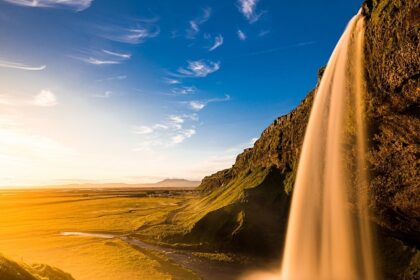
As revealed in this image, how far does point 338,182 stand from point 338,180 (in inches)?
13.4

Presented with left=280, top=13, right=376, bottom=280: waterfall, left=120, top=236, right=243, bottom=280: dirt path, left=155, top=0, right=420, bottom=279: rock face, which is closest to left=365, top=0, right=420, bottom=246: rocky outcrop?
left=155, top=0, right=420, bottom=279: rock face

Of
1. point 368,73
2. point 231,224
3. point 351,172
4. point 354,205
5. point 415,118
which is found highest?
point 368,73

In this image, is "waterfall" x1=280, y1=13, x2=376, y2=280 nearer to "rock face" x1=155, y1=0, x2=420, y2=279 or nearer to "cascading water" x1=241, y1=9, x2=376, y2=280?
"cascading water" x1=241, y1=9, x2=376, y2=280

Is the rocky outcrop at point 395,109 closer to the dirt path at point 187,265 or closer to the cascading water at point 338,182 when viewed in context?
the cascading water at point 338,182

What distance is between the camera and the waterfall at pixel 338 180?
1497 inches

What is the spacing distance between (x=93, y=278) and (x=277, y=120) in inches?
2787

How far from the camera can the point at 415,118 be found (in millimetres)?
31578

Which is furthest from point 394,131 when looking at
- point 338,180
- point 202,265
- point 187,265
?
point 187,265

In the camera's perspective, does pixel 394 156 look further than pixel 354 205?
No

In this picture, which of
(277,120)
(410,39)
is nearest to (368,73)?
(410,39)

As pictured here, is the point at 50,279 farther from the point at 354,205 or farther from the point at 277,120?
the point at 277,120

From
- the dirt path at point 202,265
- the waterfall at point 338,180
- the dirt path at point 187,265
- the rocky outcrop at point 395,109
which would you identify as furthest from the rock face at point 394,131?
the dirt path at point 187,265

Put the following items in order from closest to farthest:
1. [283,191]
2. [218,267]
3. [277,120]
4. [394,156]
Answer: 1. [394,156]
2. [218,267]
3. [283,191]
4. [277,120]

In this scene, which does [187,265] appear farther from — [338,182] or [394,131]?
[394,131]
